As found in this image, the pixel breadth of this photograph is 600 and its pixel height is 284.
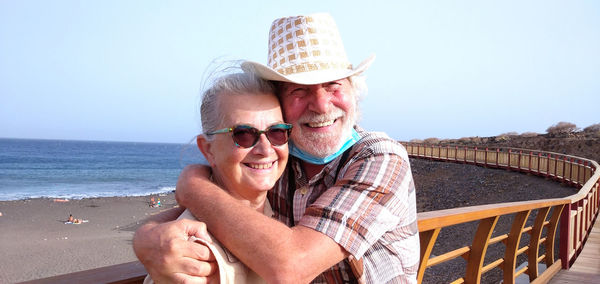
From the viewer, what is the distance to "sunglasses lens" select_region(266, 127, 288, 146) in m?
1.53

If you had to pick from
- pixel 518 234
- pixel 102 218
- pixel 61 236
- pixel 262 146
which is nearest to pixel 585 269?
pixel 518 234

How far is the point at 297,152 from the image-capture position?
6.10 feet

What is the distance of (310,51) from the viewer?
6.11 feet

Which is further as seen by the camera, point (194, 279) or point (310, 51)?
point (310, 51)

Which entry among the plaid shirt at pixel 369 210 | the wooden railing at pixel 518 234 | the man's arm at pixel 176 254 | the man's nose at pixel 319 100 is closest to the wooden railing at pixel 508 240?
the wooden railing at pixel 518 234

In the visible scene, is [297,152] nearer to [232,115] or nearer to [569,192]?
[232,115]

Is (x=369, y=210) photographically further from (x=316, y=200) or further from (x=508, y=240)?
(x=508, y=240)

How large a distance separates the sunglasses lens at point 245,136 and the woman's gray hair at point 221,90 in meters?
0.09

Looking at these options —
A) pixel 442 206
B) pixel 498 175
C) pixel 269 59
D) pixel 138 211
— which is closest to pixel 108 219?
pixel 138 211

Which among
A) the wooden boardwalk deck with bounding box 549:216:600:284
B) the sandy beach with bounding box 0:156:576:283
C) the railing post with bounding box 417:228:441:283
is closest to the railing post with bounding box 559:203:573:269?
the wooden boardwalk deck with bounding box 549:216:600:284

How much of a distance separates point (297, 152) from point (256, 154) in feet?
1.26

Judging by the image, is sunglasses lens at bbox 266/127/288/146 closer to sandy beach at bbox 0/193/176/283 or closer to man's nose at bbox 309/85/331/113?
man's nose at bbox 309/85/331/113

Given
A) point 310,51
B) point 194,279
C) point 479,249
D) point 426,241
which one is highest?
point 310,51

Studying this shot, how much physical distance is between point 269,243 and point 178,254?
0.24 metres
